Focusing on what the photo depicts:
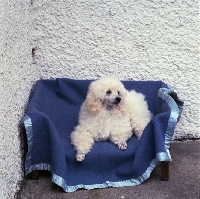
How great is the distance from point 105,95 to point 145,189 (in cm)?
70

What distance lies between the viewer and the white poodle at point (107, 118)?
2.68 metres

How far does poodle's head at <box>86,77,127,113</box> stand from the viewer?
2682mm

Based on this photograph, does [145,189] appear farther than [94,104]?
No

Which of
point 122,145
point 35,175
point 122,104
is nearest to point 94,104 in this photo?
point 122,104

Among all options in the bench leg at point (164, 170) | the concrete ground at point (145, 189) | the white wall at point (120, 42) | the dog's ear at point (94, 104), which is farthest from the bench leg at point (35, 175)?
the bench leg at point (164, 170)

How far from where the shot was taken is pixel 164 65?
3.26 metres

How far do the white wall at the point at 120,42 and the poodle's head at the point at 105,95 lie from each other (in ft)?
1.89

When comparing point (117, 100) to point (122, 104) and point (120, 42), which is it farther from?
point (120, 42)

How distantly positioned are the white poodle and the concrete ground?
26cm

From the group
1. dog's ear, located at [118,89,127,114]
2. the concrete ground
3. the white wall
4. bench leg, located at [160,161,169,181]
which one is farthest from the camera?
the white wall

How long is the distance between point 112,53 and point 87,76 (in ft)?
0.97

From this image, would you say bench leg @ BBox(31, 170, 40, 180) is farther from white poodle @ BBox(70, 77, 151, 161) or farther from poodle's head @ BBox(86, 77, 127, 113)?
poodle's head @ BBox(86, 77, 127, 113)

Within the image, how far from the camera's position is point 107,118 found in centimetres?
278

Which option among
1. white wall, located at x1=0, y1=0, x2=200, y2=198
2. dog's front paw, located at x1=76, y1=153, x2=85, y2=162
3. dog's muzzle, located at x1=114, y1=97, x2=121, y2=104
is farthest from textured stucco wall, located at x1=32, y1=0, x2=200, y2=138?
dog's front paw, located at x1=76, y1=153, x2=85, y2=162
